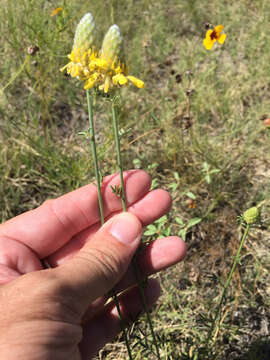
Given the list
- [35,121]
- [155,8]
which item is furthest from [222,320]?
[155,8]

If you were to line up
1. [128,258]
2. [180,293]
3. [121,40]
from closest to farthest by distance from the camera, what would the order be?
[121,40] → [128,258] → [180,293]

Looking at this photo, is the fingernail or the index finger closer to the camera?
the fingernail

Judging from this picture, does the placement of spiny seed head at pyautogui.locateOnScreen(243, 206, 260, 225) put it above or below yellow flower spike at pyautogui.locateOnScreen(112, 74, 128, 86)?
below

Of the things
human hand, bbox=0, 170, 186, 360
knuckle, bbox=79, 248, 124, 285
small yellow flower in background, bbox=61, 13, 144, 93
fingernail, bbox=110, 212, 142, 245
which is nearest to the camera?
human hand, bbox=0, 170, 186, 360

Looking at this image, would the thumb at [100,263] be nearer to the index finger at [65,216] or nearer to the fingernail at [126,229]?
the fingernail at [126,229]

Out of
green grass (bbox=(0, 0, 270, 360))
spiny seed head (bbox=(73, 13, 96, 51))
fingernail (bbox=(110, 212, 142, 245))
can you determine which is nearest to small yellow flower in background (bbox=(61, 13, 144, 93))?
spiny seed head (bbox=(73, 13, 96, 51))

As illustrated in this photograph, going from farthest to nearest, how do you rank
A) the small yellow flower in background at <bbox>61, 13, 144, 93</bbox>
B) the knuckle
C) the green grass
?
1. the green grass
2. the knuckle
3. the small yellow flower in background at <bbox>61, 13, 144, 93</bbox>

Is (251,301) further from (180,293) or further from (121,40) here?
(121,40)

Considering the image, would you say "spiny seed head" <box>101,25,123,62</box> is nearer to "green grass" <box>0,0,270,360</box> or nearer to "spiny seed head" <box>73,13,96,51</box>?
"spiny seed head" <box>73,13,96,51</box>
